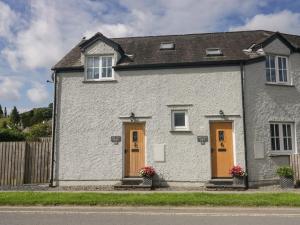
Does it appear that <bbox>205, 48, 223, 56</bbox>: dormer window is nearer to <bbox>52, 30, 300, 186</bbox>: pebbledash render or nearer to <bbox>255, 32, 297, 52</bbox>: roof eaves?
<bbox>52, 30, 300, 186</bbox>: pebbledash render

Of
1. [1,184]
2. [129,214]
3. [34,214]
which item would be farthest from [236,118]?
[1,184]

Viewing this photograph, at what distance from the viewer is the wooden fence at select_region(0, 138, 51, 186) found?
16406 mm

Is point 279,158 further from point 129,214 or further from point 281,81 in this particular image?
point 129,214

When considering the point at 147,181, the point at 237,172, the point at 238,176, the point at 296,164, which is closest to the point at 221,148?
the point at 237,172

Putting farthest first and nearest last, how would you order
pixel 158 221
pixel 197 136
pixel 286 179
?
pixel 197 136
pixel 286 179
pixel 158 221

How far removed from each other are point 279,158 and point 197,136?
382 centimetres

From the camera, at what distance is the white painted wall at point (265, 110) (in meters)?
15.2

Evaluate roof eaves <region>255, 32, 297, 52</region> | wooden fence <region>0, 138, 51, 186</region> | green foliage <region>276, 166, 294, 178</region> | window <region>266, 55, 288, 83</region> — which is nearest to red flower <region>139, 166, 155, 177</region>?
wooden fence <region>0, 138, 51, 186</region>

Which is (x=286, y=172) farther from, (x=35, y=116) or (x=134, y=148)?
(x=35, y=116)

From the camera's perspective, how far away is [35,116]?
66.6m

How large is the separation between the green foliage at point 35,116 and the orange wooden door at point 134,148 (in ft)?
167

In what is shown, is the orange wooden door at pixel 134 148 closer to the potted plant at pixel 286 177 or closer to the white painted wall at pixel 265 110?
the white painted wall at pixel 265 110

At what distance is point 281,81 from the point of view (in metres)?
16.3

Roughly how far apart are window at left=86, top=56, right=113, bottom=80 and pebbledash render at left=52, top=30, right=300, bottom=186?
5 cm
